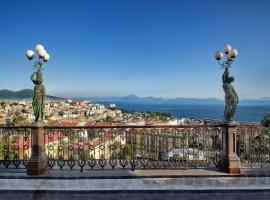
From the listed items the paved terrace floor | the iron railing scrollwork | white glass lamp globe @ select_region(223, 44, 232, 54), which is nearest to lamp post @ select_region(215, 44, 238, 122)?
white glass lamp globe @ select_region(223, 44, 232, 54)

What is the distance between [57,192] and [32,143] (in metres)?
1.55

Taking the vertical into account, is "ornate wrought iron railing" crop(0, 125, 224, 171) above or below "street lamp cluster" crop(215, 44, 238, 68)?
below

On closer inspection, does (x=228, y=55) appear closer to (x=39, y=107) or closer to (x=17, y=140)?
(x=39, y=107)

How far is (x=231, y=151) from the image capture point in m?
5.90

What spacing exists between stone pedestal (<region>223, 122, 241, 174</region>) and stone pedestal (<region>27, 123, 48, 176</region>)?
146 inches

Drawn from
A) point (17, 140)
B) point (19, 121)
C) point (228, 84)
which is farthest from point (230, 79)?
point (19, 121)

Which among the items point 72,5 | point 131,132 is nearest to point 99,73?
point 72,5

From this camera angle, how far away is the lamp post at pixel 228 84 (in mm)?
5926

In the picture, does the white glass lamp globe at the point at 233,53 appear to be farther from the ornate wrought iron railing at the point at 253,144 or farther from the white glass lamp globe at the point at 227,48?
the ornate wrought iron railing at the point at 253,144

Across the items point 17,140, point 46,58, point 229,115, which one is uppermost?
point 46,58

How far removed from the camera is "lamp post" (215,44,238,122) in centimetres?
593

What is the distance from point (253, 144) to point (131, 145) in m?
2.78

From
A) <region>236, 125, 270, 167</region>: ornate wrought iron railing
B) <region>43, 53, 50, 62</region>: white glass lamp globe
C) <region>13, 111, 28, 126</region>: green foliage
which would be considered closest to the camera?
<region>43, 53, 50, 62</region>: white glass lamp globe

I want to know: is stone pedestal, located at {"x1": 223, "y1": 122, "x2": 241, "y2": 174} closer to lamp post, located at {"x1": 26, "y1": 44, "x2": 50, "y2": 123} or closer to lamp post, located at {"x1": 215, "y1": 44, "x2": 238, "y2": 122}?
lamp post, located at {"x1": 215, "y1": 44, "x2": 238, "y2": 122}
